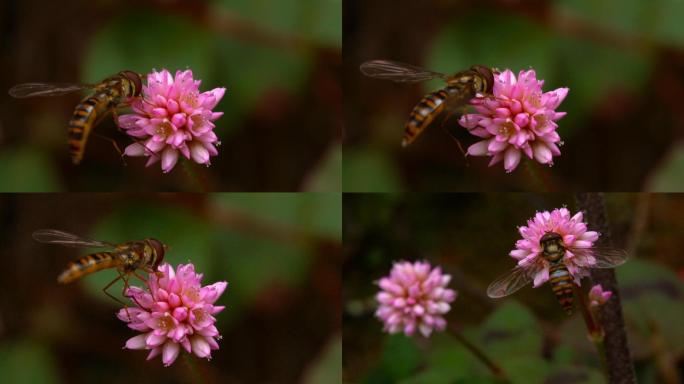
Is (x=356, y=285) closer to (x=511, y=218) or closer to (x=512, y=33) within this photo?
(x=511, y=218)

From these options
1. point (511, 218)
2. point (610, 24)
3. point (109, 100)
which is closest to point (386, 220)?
point (511, 218)

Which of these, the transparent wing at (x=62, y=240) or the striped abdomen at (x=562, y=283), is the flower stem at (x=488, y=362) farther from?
the transparent wing at (x=62, y=240)

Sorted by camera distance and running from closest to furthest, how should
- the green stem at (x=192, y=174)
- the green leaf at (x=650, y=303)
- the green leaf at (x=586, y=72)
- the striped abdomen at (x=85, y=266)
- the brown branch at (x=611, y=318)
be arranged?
the striped abdomen at (x=85, y=266)
the green stem at (x=192, y=174)
the brown branch at (x=611, y=318)
the green leaf at (x=650, y=303)
the green leaf at (x=586, y=72)

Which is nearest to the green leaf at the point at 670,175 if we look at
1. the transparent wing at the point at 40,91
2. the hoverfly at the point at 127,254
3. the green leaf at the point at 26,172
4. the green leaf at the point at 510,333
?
the green leaf at the point at 510,333

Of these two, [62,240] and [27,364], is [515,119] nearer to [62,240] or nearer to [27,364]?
[62,240]

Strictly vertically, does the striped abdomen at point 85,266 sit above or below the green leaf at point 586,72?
below

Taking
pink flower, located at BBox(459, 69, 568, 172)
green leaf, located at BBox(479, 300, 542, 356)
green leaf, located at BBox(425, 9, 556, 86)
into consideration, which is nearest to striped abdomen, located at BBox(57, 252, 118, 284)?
pink flower, located at BBox(459, 69, 568, 172)

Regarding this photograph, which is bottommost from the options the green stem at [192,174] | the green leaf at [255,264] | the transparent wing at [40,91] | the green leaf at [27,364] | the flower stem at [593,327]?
the green leaf at [27,364]
